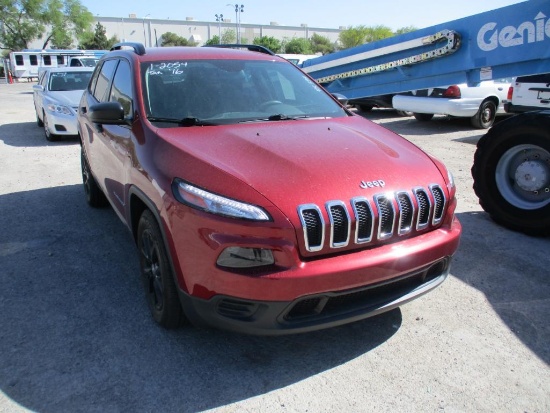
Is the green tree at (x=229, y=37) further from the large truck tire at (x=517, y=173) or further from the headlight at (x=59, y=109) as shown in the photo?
the large truck tire at (x=517, y=173)

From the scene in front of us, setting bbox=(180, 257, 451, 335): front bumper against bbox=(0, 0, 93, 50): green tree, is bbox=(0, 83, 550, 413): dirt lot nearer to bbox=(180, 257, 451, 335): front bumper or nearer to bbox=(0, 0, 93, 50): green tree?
bbox=(180, 257, 451, 335): front bumper

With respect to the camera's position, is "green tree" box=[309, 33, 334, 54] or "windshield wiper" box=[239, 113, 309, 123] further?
"green tree" box=[309, 33, 334, 54]

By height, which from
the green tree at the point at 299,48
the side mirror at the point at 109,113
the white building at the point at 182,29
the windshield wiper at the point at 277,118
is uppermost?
the white building at the point at 182,29

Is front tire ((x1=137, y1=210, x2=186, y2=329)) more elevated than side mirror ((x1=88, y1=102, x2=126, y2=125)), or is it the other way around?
side mirror ((x1=88, y1=102, x2=126, y2=125))

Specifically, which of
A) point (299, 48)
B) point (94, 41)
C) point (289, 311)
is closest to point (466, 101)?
point (289, 311)

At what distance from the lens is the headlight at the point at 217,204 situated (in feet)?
7.84

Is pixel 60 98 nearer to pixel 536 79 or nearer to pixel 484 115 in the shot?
pixel 536 79

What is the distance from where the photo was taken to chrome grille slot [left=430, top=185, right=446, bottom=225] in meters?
2.81

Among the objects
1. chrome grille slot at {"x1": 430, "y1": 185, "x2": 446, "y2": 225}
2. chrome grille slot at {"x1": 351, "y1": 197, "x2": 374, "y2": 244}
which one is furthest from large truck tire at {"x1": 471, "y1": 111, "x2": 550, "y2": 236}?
chrome grille slot at {"x1": 351, "y1": 197, "x2": 374, "y2": 244}

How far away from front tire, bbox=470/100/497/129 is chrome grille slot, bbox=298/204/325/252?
388 inches

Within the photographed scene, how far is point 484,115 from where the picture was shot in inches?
441

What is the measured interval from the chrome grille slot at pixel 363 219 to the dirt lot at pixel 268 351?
779 mm

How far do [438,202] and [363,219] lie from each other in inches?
23.7

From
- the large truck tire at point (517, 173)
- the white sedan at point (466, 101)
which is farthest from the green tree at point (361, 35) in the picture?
the large truck tire at point (517, 173)
